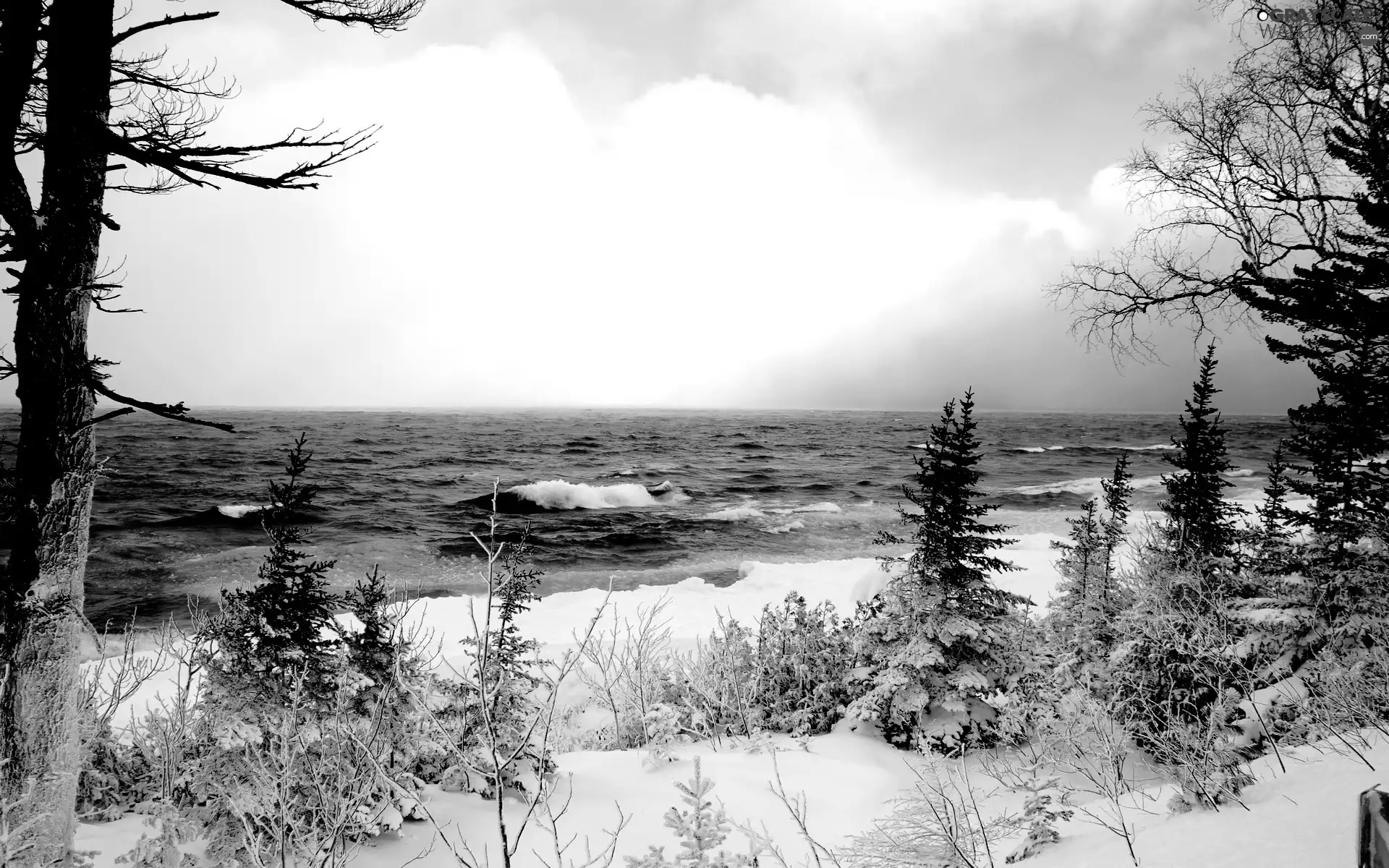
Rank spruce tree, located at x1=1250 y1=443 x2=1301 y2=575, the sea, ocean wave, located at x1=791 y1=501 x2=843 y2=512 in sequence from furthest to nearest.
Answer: ocean wave, located at x1=791 y1=501 x2=843 y2=512 → the sea → spruce tree, located at x1=1250 y1=443 x2=1301 y2=575

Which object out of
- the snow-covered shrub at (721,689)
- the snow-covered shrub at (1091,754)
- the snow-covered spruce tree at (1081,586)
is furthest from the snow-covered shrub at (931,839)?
the snow-covered spruce tree at (1081,586)

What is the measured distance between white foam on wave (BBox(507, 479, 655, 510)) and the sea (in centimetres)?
15

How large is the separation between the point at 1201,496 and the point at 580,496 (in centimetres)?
3294

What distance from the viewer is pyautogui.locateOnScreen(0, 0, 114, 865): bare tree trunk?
416cm

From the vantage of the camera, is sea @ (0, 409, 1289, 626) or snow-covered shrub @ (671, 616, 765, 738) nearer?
snow-covered shrub @ (671, 616, 765, 738)

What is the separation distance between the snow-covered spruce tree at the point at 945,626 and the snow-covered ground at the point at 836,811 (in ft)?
2.50

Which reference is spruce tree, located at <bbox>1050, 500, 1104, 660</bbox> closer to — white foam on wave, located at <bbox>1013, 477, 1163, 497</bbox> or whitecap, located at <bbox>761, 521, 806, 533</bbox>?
whitecap, located at <bbox>761, 521, 806, 533</bbox>

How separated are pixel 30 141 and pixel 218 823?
6.05m

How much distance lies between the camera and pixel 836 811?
8.15m

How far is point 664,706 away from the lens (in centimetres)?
980

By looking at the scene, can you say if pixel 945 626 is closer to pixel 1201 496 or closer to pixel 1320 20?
pixel 1201 496

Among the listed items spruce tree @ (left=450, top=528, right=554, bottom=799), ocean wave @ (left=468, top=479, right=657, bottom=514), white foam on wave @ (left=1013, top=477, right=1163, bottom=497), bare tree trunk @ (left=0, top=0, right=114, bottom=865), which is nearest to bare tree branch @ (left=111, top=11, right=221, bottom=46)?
bare tree trunk @ (left=0, top=0, right=114, bottom=865)

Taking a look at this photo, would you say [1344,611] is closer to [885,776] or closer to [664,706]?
[885,776]

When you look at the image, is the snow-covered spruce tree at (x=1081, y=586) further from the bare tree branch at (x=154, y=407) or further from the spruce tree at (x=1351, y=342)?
the bare tree branch at (x=154, y=407)
